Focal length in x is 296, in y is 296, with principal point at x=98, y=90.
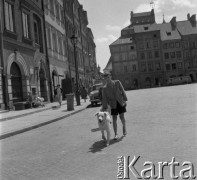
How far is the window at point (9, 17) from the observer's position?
67.4 feet

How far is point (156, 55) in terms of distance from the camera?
256 ft

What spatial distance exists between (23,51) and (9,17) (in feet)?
9.34

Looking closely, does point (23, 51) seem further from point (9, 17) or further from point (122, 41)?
point (122, 41)

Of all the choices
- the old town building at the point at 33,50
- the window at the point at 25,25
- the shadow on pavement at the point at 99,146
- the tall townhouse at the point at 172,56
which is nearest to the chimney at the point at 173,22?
the tall townhouse at the point at 172,56

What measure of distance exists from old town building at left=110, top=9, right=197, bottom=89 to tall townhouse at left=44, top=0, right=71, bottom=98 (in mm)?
42260

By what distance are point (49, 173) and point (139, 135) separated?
3.45 meters

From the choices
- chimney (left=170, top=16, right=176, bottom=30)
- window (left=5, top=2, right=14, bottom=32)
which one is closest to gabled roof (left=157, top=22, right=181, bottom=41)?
chimney (left=170, top=16, right=176, bottom=30)

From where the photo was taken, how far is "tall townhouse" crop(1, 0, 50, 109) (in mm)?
19922

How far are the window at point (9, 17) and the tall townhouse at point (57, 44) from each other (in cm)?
801

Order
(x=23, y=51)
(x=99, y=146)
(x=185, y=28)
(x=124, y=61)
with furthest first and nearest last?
(x=185, y=28) < (x=124, y=61) < (x=23, y=51) < (x=99, y=146)

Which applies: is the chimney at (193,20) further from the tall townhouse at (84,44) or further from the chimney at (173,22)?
the tall townhouse at (84,44)

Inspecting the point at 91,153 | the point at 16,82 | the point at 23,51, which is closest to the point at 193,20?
the point at 23,51

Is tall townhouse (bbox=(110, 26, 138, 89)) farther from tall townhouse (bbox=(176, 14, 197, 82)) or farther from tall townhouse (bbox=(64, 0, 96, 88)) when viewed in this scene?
tall townhouse (bbox=(64, 0, 96, 88))

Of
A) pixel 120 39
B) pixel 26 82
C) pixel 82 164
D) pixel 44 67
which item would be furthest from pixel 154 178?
pixel 120 39
